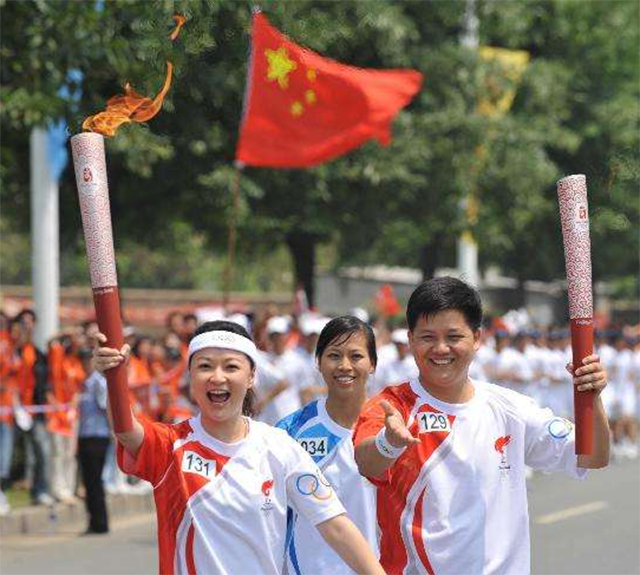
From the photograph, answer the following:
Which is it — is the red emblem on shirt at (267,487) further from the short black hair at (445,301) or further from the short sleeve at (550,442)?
the short sleeve at (550,442)

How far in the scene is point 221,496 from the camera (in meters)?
3.89

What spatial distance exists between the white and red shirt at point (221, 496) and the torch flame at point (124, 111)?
79 cm

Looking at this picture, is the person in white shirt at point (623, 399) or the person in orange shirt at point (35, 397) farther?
the person in white shirt at point (623, 399)

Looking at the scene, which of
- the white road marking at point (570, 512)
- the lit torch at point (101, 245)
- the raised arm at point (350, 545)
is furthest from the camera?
the white road marking at point (570, 512)

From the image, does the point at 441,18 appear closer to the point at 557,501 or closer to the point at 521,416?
the point at 557,501

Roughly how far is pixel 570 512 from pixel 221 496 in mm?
7683

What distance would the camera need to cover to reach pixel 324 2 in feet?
50.0

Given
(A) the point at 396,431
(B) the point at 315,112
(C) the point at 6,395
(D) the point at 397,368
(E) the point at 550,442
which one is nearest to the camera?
(A) the point at 396,431

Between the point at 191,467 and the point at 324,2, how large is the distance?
1181 cm

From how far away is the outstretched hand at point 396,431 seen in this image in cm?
379

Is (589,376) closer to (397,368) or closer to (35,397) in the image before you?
(35,397)

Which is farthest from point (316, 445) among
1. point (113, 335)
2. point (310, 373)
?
point (310, 373)

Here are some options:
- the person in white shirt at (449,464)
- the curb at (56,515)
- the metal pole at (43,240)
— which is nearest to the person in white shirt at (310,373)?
the curb at (56,515)

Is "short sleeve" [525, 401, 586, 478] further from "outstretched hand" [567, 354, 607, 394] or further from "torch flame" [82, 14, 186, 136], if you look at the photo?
"torch flame" [82, 14, 186, 136]
